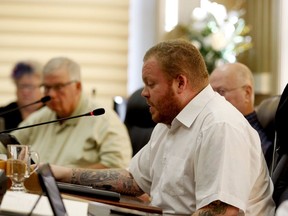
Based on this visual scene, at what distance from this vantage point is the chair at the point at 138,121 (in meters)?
3.75

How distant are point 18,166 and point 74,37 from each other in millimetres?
3450

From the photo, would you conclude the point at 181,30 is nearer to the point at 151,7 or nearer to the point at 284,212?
the point at 151,7

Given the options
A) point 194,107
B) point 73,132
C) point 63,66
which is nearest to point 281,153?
point 194,107

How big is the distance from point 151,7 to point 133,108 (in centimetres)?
185

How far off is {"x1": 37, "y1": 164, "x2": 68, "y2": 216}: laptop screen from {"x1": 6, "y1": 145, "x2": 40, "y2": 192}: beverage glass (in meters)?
0.57

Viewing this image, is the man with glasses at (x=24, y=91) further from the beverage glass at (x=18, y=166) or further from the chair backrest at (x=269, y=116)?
the beverage glass at (x=18, y=166)

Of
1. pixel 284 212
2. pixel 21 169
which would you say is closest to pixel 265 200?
pixel 284 212

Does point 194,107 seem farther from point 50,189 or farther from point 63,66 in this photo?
point 63,66

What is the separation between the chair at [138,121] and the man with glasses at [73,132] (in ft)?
0.63

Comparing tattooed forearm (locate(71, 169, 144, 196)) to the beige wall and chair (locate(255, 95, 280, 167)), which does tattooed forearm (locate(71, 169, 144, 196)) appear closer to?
chair (locate(255, 95, 280, 167))

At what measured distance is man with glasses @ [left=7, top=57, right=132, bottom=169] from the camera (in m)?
3.48

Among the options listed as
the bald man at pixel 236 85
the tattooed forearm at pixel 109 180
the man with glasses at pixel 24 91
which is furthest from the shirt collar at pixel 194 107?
the man with glasses at pixel 24 91

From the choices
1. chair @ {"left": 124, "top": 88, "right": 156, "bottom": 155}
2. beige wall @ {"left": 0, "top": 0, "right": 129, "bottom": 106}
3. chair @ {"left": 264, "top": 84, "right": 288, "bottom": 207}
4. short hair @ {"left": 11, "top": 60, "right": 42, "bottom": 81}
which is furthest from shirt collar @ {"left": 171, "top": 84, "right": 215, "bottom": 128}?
beige wall @ {"left": 0, "top": 0, "right": 129, "bottom": 106}

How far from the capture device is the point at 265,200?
211 cm
